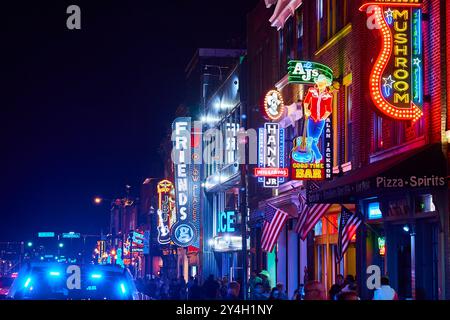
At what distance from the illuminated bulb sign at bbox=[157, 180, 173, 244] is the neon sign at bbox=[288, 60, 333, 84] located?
36866 millimetres

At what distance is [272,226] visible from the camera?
102 ft

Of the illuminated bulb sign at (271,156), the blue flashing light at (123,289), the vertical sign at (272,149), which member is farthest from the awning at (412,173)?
the vertical sign at (272,149)

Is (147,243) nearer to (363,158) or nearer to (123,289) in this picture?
(363,158)

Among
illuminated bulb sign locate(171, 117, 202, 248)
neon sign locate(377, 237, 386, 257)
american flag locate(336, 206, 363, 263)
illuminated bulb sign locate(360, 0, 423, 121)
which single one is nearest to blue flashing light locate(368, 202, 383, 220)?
american flag locate(336, 206, 363, 263)

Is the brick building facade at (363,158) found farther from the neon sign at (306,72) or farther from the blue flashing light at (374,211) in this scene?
the neon sign at (306,72)

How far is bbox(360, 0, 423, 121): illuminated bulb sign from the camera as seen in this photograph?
63.4 feet

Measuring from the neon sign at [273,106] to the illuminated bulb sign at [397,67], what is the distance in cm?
1054

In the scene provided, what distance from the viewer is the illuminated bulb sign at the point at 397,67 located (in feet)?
63.4

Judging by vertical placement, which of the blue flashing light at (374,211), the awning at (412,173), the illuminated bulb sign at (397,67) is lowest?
the blue flashing light at (374,211)

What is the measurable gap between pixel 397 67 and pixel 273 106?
10791mm

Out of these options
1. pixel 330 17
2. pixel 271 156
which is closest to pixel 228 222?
pixel 271 156

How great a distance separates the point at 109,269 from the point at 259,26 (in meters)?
24.2

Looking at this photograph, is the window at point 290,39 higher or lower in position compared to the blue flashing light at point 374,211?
higher

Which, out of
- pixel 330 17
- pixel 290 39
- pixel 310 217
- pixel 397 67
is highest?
pixel 290 39
